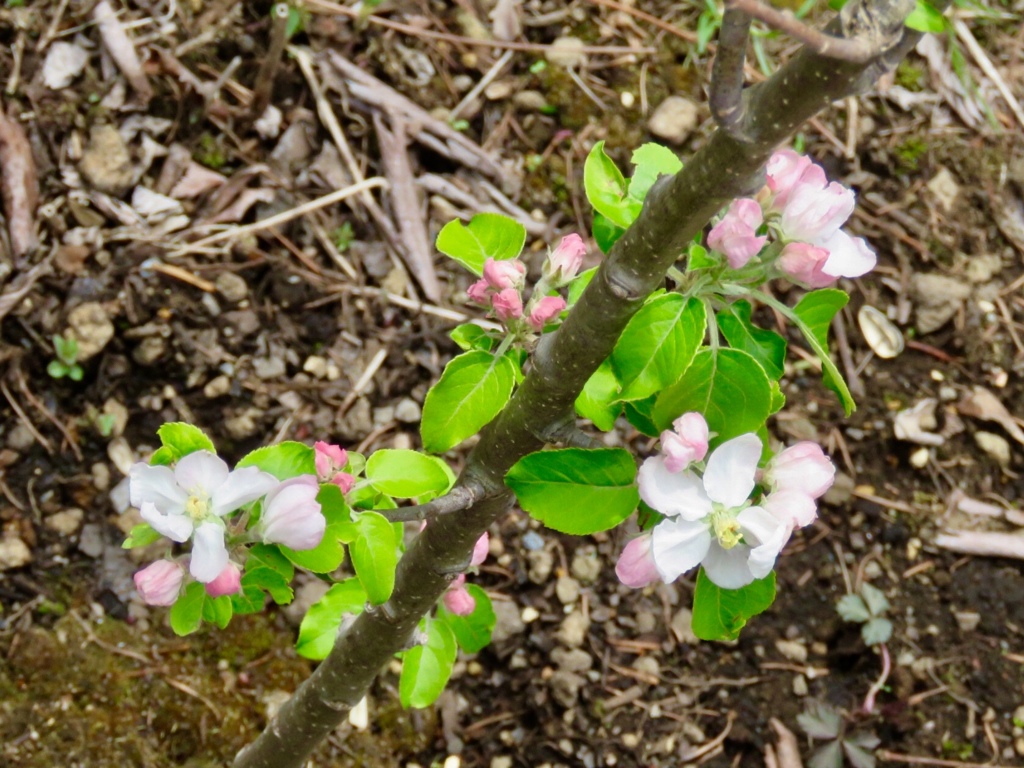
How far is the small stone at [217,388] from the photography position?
243 cm

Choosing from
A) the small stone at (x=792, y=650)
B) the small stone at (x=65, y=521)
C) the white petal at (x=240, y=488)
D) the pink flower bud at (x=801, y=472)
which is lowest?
the small stone at (x=792, y=650)

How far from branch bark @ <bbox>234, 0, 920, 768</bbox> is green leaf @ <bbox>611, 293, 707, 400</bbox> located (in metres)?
0.02

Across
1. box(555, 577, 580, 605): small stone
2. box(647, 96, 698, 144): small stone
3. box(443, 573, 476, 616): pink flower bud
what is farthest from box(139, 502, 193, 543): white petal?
box(647, 96, 698, 144): small stone

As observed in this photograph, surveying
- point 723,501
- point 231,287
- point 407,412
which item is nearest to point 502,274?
point 723,501

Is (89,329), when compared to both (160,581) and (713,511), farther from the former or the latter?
(713,511)

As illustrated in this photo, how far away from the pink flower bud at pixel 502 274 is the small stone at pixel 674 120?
1901 mm

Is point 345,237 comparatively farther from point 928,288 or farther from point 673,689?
point 928,288

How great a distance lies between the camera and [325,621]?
178 cm

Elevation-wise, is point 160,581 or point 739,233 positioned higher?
point 739,233

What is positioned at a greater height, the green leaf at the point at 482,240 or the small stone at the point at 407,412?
the green leaf at the point at 482,240

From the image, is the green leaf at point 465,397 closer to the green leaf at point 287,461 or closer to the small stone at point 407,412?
the green leaf at point 287,461

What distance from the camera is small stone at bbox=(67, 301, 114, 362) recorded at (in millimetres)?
2354

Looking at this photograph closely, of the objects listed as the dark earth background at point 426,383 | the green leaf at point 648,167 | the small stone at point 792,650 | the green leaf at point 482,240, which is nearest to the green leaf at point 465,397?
Answer: the green leaf at point 482,240

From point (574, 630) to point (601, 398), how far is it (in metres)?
1.44
